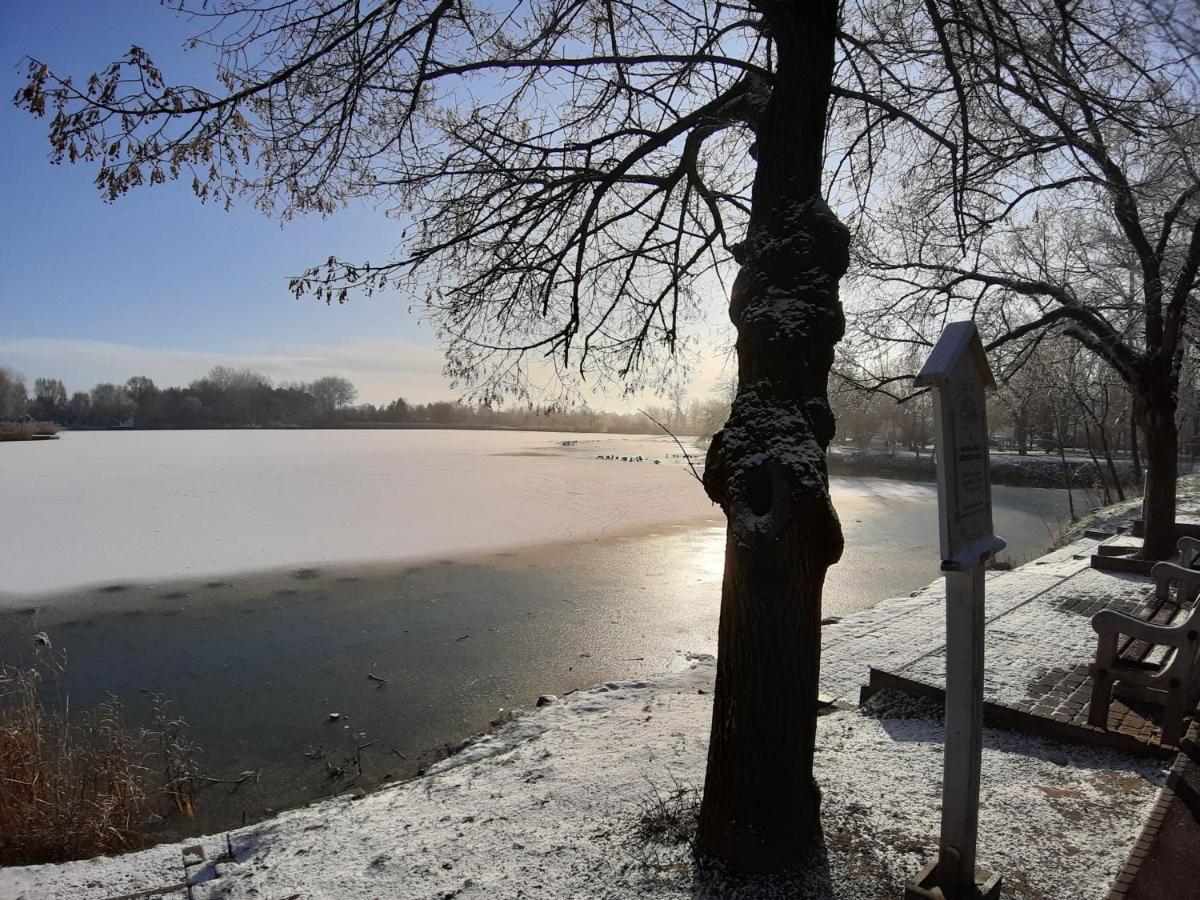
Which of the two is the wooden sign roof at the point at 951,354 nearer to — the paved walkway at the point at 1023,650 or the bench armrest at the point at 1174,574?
the paved walkway at the point at 1023,650

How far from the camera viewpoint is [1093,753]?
4.41 m

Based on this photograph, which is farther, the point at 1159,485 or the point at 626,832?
the point at 1159,485

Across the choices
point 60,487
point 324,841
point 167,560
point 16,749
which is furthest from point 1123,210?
point 60,487

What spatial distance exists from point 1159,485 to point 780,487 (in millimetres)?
9672

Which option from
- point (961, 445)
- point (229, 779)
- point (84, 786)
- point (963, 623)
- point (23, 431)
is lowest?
point (229, 779)

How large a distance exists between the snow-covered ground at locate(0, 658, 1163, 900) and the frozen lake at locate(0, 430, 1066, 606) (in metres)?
8.84

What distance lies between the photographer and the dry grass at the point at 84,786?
186 inches

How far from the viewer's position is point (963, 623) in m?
2.77

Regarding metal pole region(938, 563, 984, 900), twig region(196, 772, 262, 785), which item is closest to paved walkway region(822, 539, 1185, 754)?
metal pole region(938, 563, 984, 900)

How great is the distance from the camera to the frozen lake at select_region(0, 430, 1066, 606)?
14.5 m

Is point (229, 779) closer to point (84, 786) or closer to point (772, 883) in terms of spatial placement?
point (84, 786)

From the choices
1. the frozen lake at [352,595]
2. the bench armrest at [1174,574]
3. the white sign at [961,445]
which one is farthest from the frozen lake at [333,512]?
the white sign at [961,445]

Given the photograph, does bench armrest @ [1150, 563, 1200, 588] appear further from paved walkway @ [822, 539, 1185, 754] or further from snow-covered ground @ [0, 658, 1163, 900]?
snow-covered ground @ [0, 658, 1163, 900]

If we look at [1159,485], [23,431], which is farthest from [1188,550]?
[23,431]
